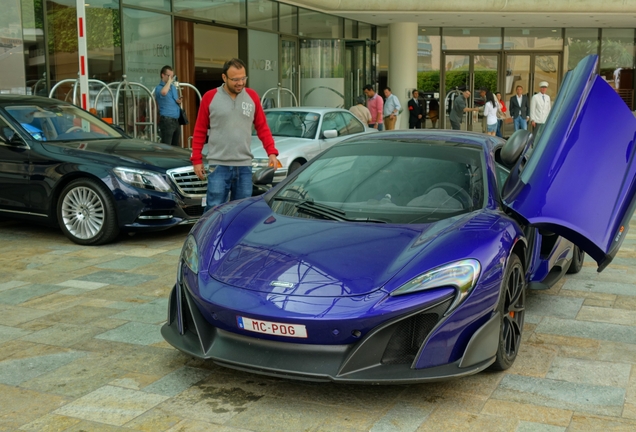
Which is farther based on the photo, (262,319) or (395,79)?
(395,79)

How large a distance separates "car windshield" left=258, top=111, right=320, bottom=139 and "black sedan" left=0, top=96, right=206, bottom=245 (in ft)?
12.4

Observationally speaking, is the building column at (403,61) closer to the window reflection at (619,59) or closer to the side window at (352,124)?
the window reflection at (619,59)

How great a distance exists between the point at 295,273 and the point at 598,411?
1.59m

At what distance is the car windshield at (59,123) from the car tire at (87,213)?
2.86ft

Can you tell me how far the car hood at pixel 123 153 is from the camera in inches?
327

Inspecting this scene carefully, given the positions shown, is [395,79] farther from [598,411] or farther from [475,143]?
[598,411]

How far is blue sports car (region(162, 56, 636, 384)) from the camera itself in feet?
12.2

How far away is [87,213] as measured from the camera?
820 centimetres

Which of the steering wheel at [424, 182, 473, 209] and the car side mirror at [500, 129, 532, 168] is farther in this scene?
the car side mirror at [500, 129, 532, 168]

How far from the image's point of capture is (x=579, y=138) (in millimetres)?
4750

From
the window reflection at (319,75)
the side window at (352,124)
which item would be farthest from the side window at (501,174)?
the window reflection at (319,75)

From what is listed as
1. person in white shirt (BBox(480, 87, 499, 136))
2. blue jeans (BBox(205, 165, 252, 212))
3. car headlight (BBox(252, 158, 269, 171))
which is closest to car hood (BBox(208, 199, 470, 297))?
blue jeans (BBox(205, 165, 252, 212))

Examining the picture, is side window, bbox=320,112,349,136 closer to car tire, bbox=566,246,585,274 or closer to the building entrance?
the building entrance

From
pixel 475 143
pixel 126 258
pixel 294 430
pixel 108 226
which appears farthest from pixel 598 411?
pixel 108 226
